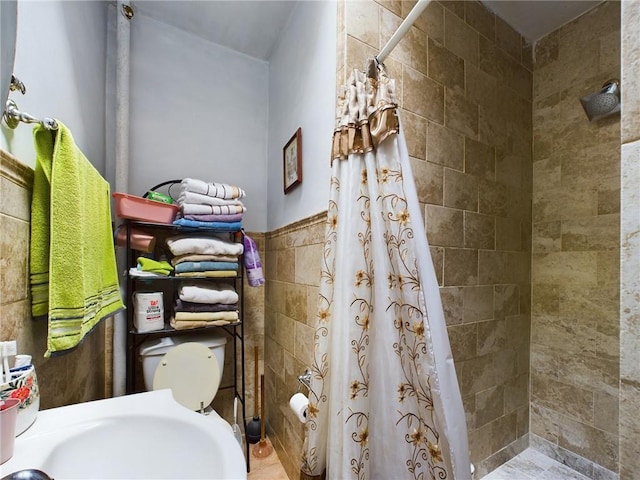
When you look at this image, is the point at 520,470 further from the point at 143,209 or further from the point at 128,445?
the point at 143,209

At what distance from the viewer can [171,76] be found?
1.65m

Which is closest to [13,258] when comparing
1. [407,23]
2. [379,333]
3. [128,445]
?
[128,445]

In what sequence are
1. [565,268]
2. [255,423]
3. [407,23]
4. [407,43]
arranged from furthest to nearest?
[255,423] < [565,268] < [407,43] < [407,23]

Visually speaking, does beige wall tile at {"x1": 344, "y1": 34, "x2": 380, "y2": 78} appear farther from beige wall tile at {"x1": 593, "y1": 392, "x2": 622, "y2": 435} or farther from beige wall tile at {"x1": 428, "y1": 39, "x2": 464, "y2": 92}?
beige wall tile at {"x1": 593, "y1": 392, "x2": 622, "y2": 435}

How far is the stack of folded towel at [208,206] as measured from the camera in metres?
1.39

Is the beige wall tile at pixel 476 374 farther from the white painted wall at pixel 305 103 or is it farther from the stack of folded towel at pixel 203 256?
the stack of folded towel at pixel 203 256

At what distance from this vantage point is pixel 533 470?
1.46 metres

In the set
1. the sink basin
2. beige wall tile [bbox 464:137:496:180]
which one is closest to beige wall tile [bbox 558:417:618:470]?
beige wall tile [bbox 464:137:496:180]

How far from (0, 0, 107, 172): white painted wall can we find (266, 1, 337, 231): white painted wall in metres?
0.88

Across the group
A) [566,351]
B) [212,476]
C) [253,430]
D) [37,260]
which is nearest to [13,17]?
[37,260]

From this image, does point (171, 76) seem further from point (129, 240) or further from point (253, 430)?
point (253, 430)

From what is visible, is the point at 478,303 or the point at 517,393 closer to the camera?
the point at 478,303

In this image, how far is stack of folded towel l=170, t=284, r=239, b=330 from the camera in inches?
53.9

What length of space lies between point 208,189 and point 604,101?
197 cm
